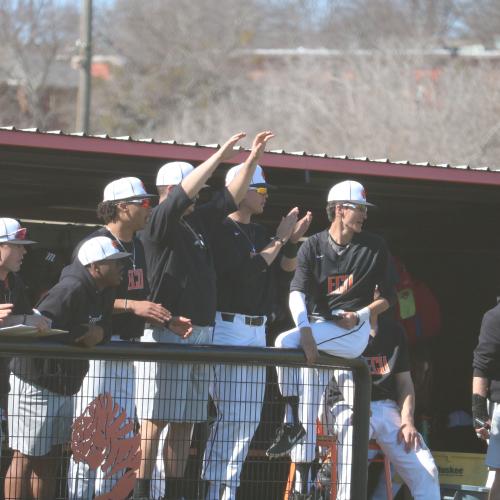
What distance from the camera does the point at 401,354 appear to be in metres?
8.34

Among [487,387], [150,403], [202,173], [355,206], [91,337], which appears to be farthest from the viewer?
[487,387]

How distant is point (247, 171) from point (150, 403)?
154 cm

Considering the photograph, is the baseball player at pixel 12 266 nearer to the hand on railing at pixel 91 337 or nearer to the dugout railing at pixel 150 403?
the dugout railing at pixel 150 403

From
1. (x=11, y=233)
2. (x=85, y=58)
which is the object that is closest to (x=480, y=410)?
(x=11, y=233)

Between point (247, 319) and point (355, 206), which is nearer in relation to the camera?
point (247, 319)

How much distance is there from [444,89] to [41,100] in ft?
43.5

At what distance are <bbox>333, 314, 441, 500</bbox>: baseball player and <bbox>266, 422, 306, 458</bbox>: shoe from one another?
1.62 meters

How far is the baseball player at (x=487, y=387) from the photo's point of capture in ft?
26.2

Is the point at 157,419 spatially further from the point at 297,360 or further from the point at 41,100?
the point at 41,100

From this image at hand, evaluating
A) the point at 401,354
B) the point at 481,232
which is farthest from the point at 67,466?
the point at 481,232

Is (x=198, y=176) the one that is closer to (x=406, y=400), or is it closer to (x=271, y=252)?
(x=271, y=252)

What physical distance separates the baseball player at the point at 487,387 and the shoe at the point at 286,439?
6.47ft

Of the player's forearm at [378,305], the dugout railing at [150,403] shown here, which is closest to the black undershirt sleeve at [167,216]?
the dugout railing at [150,403]

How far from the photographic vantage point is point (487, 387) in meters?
8.12
